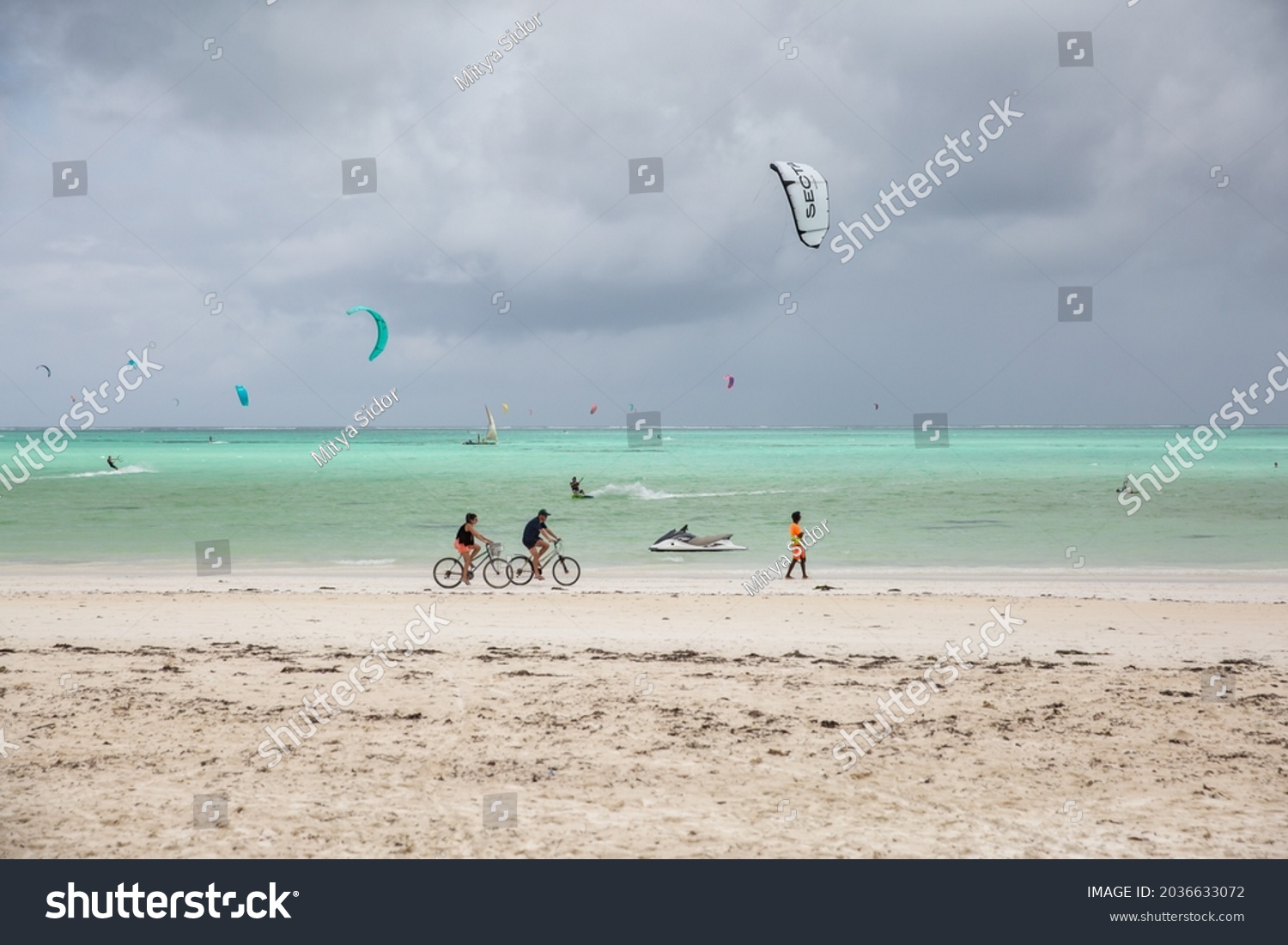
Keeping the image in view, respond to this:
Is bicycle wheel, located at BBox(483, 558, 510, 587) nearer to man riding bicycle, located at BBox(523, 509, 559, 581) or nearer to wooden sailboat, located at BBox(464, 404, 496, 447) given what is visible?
man riding bicycle, located at BBox(523, 509, 559, 581)

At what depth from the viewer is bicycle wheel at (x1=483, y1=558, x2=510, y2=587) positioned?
17.4 meters

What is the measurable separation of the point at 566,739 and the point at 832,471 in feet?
200

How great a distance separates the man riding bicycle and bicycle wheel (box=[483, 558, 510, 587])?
52 centimetres

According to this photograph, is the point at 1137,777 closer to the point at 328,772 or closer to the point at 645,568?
the point at 328,772

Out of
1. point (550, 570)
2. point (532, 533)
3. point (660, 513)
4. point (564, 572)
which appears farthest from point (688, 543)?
point (660, 513)

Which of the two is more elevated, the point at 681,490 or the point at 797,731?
the point at 681,490

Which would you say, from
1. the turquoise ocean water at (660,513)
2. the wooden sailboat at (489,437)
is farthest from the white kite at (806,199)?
the wooden sailboat at (489,437)

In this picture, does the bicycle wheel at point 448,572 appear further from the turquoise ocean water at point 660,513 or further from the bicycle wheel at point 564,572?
the turquoise ocean water at point 660,513

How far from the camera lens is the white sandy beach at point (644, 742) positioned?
209 inches

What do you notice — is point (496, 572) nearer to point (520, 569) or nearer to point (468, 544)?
point (520, 569)

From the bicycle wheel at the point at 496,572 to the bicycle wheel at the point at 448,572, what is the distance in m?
0.47

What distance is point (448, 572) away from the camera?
1766 centimetres

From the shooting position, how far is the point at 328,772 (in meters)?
6.28
